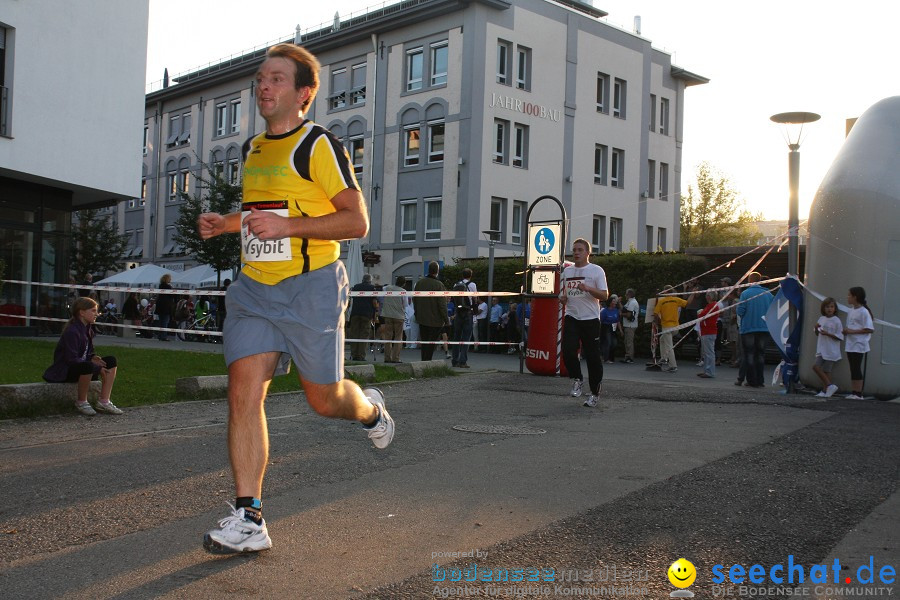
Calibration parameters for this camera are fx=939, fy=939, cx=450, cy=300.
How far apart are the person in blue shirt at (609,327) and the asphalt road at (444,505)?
A: 1325 cm

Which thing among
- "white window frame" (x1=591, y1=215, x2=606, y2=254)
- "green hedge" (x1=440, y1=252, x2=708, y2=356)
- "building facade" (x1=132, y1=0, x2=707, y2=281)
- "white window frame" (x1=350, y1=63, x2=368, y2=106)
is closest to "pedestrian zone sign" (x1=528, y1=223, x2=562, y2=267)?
"green hedge" (x1=440, y1=252, x2=708, y2=356)

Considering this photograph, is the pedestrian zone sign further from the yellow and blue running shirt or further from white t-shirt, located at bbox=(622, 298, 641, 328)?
the yellow and blue running shirt

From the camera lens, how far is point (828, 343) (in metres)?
12.7

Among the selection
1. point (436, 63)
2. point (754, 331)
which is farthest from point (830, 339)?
point (436, 63)

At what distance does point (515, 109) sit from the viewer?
128 ft

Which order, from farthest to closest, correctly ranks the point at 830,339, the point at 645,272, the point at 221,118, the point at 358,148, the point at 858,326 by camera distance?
1. the point at 221,118
2. the point at 358,148
3. the point at 645,272
4. the point at 830,339
5. the point at 858,326

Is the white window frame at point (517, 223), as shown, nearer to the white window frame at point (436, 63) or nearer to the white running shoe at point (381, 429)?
the white window frame at point (436, 63)

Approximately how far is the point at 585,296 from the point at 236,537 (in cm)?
726

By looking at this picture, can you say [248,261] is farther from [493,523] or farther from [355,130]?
[355,130]

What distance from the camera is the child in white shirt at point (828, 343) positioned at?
12594 millimetres

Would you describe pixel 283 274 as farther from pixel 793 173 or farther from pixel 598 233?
pixel 598 233

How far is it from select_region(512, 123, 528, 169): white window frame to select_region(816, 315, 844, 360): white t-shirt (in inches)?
1071

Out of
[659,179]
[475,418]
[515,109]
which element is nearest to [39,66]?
[475,418]

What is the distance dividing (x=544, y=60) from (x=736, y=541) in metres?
37.6
